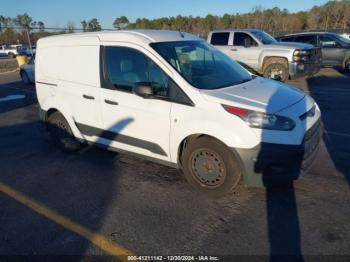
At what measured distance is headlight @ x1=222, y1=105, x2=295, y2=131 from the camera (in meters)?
3.35

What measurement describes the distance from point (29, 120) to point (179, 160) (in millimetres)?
5830

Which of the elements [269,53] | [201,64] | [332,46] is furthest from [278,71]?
[201,64]

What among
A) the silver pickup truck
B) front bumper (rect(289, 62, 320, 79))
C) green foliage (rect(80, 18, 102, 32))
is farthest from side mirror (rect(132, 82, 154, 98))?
green foliage (rect(80, 18, 102, 32))

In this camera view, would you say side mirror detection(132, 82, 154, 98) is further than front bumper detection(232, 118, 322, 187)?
Yes

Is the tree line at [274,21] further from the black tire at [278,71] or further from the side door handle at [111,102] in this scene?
the side door handle at [111,102]

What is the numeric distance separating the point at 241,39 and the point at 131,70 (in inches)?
356

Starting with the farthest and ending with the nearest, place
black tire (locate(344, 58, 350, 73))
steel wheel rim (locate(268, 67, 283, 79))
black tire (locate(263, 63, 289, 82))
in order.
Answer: black tire (locate(344, 58, 350, 73)) → steel wheel rim (locate(268, 67, 283, 79)) → black tire (locate(263, 63, 289, 82))

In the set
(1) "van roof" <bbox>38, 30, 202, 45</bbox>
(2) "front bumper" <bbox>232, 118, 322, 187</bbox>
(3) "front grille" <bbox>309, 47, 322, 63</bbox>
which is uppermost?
(1) "van roof" <bbox>38, 30, 202, 45</bbox>

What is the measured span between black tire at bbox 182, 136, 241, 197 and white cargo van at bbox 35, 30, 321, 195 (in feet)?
0.04

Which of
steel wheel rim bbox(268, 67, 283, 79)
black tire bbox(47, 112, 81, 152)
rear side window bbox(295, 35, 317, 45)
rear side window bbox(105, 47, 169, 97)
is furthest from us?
rear side window bbox(295, 35, 317, 45)

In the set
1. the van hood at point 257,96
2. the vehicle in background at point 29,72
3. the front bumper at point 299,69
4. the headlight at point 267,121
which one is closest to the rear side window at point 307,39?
the front bumper at point 299,69

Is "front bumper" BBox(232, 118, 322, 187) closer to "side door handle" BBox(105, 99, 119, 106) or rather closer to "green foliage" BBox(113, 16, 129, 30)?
"side door handle" BBox(105, 99, 119, 106)

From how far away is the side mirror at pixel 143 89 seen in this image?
3.82m

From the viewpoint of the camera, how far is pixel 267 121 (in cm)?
335
